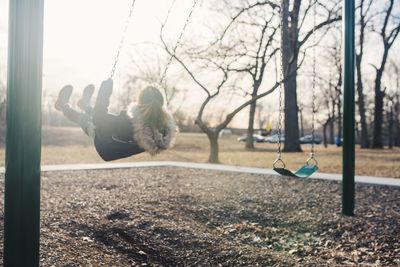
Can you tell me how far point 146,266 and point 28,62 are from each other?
103 inches

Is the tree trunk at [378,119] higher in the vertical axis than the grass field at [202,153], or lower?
higher

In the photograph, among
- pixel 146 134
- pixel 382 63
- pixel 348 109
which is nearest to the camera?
pixel 146 134

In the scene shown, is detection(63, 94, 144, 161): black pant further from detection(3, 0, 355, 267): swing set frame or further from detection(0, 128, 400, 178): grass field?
detection(0, 128, 400, 178): grass field

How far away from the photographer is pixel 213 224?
20.6 feet

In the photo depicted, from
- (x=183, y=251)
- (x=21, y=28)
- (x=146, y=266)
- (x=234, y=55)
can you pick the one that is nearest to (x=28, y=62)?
(x=21, y=28)

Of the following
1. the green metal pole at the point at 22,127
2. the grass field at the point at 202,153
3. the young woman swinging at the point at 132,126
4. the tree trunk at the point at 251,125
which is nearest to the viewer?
the green metal pole at the point at 22,127

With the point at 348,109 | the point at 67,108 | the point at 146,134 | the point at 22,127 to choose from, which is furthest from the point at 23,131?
the point at 348,109

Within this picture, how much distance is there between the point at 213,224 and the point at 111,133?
2.32 metres

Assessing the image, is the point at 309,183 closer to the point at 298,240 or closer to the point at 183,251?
the point at 298,240

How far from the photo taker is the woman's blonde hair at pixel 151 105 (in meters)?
4.77

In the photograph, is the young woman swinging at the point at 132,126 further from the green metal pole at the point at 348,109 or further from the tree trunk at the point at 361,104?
the tree trunk at the point at 361,104

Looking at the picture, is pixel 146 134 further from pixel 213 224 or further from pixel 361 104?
pixel 361 104

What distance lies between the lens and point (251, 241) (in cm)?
561

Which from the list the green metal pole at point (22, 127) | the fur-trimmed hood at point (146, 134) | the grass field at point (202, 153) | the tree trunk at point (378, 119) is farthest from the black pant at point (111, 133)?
the tree trunk at point (378, 119)
